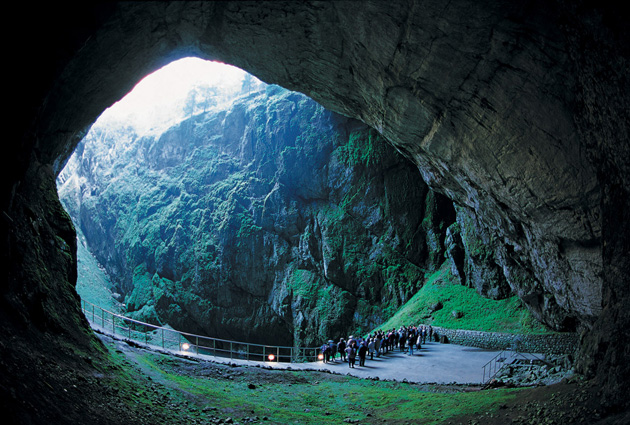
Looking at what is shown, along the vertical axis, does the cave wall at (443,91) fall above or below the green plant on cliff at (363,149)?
below

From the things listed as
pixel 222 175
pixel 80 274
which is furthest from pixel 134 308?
pixel 222 175

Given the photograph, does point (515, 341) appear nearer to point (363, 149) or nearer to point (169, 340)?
point (169, 340)

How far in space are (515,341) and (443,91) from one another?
55.8 feet

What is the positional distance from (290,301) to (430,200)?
1766 cm

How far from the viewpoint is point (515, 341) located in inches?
817

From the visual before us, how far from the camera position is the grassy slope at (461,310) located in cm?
2280

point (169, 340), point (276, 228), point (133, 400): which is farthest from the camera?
point (276, 228)

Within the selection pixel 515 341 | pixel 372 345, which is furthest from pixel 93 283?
pixel 515 341

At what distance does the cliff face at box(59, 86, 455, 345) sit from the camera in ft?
117

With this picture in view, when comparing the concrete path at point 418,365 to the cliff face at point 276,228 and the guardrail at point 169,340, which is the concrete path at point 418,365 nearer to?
the guardrail at point 169,340

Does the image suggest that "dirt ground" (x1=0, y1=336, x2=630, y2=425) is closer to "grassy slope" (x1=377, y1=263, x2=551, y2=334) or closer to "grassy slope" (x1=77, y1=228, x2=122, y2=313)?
"grassy slope" (x1=377, y1=263, x2=551, y2=334)

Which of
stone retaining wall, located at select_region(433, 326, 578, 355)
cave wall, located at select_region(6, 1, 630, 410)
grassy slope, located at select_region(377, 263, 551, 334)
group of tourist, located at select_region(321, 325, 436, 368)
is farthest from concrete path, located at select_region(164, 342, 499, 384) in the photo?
cave wall, located at select_region(6, 1, 630, 410)

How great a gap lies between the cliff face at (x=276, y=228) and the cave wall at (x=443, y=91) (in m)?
22.7

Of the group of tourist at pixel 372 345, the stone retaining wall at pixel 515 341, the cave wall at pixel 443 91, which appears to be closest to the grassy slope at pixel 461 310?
the stone retaining wall at pixel 515 341
